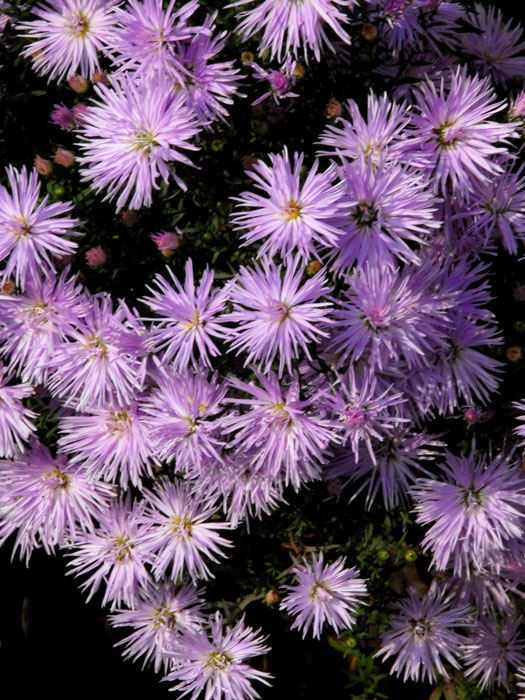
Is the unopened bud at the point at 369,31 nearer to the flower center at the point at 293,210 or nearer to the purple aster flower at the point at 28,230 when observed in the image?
the flower center at the point at 293,210

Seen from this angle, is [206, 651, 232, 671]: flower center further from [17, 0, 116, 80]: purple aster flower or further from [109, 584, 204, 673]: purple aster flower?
[17, 0, 116, 80]: purple aster flower

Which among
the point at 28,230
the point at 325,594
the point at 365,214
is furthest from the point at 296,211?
the point at 325,594

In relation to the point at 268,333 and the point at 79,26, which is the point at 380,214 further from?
the point at 79,26

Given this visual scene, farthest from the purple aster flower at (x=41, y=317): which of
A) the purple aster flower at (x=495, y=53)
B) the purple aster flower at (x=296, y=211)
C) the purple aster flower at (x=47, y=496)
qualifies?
the purple aster flower at (x=495, y=53)

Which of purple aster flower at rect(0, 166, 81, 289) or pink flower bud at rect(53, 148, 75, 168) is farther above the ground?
pink flower bud at rect(53, 148, 75, 168)

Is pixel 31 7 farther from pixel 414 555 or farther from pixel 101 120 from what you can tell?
pixel 414 555

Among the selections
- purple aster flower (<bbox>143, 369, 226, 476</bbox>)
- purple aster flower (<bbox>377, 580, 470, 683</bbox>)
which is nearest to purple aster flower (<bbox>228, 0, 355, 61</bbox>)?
purple aster flower (<bbox>143, 369, 226, 476</bbox>)
